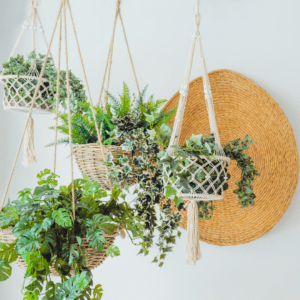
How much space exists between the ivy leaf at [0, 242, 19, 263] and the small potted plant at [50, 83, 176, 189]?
379 mm

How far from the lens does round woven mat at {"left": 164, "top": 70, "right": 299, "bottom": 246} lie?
1.29m

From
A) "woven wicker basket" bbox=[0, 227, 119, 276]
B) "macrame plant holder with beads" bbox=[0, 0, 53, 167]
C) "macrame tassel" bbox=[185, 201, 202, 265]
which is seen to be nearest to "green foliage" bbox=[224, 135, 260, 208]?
"macrame tassel" bbox=[185, 201, 202, 265]

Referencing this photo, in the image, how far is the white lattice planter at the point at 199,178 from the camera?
41.3 inches

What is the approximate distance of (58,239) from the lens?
→ 0.99 m

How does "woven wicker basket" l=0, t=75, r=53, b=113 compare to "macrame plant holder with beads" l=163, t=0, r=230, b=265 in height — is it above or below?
above

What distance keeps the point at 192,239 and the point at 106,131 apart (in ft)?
1.52

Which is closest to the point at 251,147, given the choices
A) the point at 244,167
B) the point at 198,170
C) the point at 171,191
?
the point at 244,167

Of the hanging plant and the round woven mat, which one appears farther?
the round woven mat

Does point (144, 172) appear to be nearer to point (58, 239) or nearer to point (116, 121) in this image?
point (116, 121)

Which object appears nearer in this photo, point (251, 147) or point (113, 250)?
point (113, 250)

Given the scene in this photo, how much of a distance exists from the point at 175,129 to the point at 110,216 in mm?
342

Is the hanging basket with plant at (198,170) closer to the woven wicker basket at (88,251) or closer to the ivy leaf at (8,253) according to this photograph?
the woven wicker basket at (88,251)

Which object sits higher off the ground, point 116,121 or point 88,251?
point 116,121

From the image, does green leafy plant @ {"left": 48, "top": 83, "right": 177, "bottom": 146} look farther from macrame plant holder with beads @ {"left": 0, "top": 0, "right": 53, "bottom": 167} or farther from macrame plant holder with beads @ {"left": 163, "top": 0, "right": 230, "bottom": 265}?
macrame plant holder with beads @ {"left": 0, "top": 0, "right": 53, "bottom": 167}
